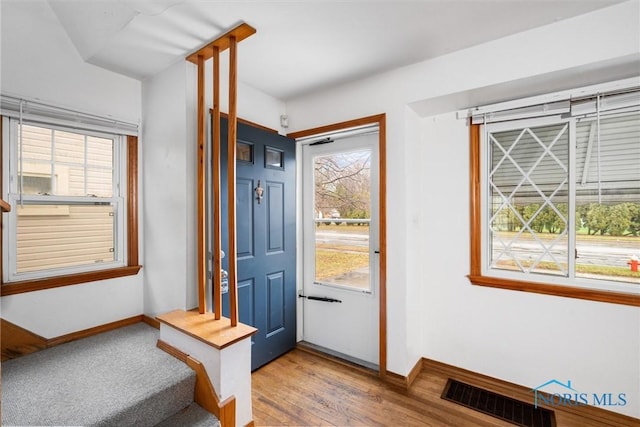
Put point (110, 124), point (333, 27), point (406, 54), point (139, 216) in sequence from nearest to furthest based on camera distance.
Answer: point (333, 27)
point (406, 54)
point (110, 124)
point (139, 216)

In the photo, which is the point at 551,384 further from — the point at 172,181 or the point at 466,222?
the point at 172,181

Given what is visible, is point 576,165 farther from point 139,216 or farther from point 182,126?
point 139,216

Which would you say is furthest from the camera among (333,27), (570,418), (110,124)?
(110,124)

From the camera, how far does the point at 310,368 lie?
245cm

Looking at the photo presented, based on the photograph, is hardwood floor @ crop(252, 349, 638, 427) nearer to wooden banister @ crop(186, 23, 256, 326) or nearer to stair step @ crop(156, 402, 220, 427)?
stair step @ crop(156, 402, 220, 427)

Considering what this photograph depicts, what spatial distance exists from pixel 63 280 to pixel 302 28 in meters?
2.26

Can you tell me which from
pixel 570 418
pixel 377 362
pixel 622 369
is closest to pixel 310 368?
pixel 377 362

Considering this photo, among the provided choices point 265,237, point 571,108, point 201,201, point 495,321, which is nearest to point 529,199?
point 571,108

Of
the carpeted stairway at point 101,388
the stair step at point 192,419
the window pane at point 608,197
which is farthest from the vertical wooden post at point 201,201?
the window pane at point 608,197

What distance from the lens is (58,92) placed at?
200cm

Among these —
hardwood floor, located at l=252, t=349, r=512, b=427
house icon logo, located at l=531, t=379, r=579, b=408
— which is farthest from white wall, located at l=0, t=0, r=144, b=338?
house icon logo, located at l=531, t=379, r=579, b=408

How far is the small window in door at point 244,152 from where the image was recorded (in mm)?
2296

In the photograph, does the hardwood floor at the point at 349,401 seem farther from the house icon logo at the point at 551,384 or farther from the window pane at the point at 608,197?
the window pane at the point at 608,197

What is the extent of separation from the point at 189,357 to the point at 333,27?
2.13 m
